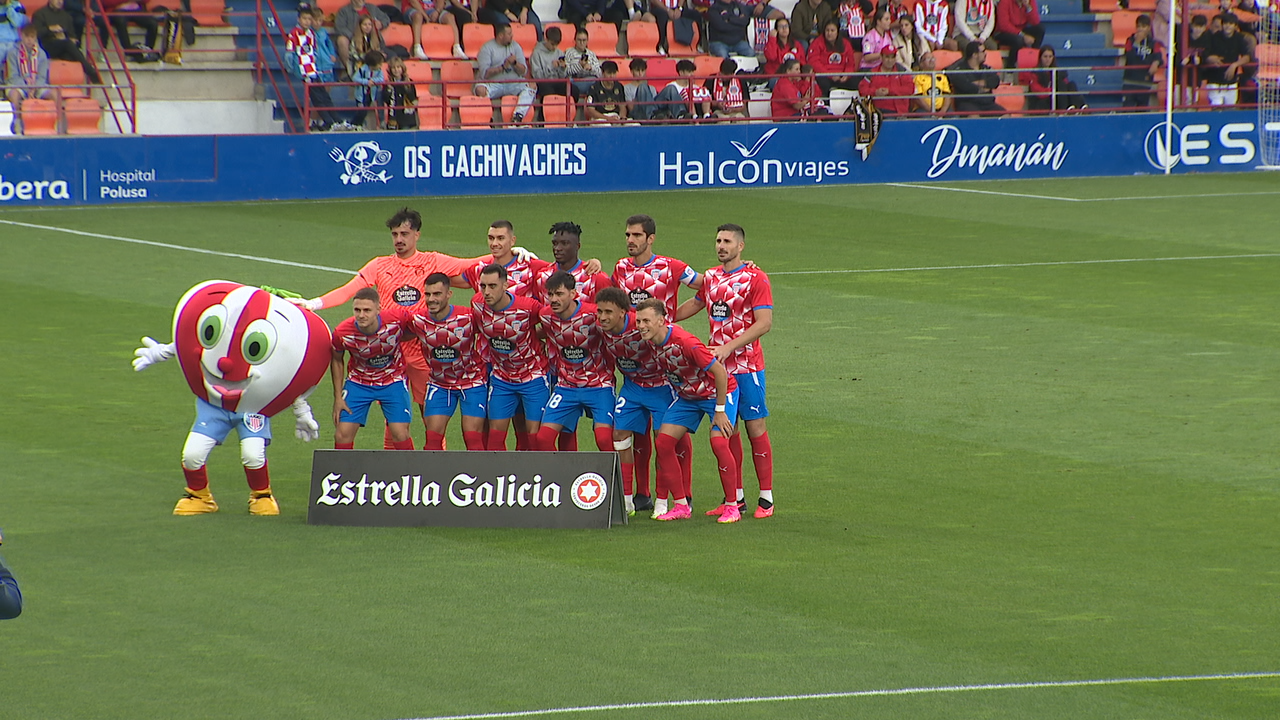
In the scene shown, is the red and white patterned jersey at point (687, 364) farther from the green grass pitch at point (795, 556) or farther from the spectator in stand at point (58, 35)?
the spectator in stand at point (58, 35)

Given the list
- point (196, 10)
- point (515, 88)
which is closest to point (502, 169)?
point (515, 88)

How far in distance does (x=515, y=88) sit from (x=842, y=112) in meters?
5.44

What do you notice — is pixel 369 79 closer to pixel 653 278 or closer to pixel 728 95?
pixel 728 95

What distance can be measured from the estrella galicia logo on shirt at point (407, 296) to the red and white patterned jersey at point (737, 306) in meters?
1.88

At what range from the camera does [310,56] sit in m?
27.8

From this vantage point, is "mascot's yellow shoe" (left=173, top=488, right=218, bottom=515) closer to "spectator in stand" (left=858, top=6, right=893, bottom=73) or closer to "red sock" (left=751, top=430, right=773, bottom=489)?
"red sock" (left=751, top=430, right=773, bottom=489)

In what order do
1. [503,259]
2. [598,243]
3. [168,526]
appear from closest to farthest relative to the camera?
[168,526]
[503,259]
[598,243]

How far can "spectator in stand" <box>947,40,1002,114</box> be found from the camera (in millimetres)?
31375

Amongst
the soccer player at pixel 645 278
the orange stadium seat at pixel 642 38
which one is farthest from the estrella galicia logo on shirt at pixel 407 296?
the orange stadium seat at pixel 642 38

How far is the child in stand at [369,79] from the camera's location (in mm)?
27750

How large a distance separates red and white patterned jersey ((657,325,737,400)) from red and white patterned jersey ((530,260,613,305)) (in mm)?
784

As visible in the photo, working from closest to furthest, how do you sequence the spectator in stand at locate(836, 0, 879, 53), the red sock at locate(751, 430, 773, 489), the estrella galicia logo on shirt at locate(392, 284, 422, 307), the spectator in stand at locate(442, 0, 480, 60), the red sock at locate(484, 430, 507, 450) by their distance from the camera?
the red sock at locate(751, 430, 773, 489) < the red sock at locate(484, 430, 507, 450) < the estrella galicia logo on shirt at locate(392, 284, 422, 307) < the spectator in stand at locate(442, 0, 480, 60) < the spectator in stand at locate(836, 0, 879, 53)

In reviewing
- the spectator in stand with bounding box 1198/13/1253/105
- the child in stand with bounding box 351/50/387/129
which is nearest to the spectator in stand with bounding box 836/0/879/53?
the spectator in stand with bounding box 1198/13/1253/105

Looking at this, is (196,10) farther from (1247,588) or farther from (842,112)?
(1247,588)
